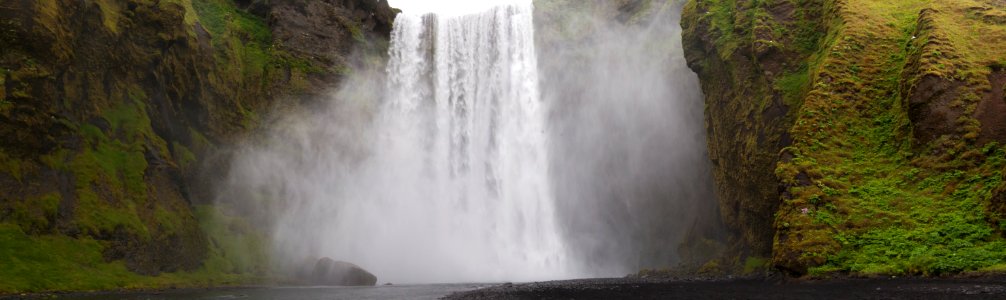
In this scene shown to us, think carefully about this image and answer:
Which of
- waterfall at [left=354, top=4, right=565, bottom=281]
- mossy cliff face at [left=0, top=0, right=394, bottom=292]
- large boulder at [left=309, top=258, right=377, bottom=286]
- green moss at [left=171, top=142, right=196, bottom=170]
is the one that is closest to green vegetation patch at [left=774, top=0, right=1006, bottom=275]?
large boulder at [left=309, top=258, right=377, bottom=286]

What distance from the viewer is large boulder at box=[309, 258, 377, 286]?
40844mm

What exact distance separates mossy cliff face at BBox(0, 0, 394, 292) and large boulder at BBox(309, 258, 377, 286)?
19.4 ft

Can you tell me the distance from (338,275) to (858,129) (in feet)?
89.7

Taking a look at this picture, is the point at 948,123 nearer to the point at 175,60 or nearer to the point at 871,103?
the point at 871,103

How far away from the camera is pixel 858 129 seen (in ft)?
107

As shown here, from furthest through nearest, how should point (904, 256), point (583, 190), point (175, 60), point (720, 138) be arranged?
1. point (583, 190)
2. point (175, 60)
3. point (720, 138)
4. point (904, 256)

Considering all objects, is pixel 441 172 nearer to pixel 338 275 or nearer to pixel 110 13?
pixel 338 275

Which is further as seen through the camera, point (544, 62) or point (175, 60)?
point (544, 62)

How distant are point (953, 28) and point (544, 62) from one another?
33.5 meters

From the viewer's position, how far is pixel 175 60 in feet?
147

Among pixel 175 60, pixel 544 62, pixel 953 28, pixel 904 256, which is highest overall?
pixel 544 62

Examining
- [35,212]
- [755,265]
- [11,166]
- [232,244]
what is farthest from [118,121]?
[755,265]

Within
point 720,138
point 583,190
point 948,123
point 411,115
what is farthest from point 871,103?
point 411,115

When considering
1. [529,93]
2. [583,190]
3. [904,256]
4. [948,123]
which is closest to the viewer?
[904,256]
